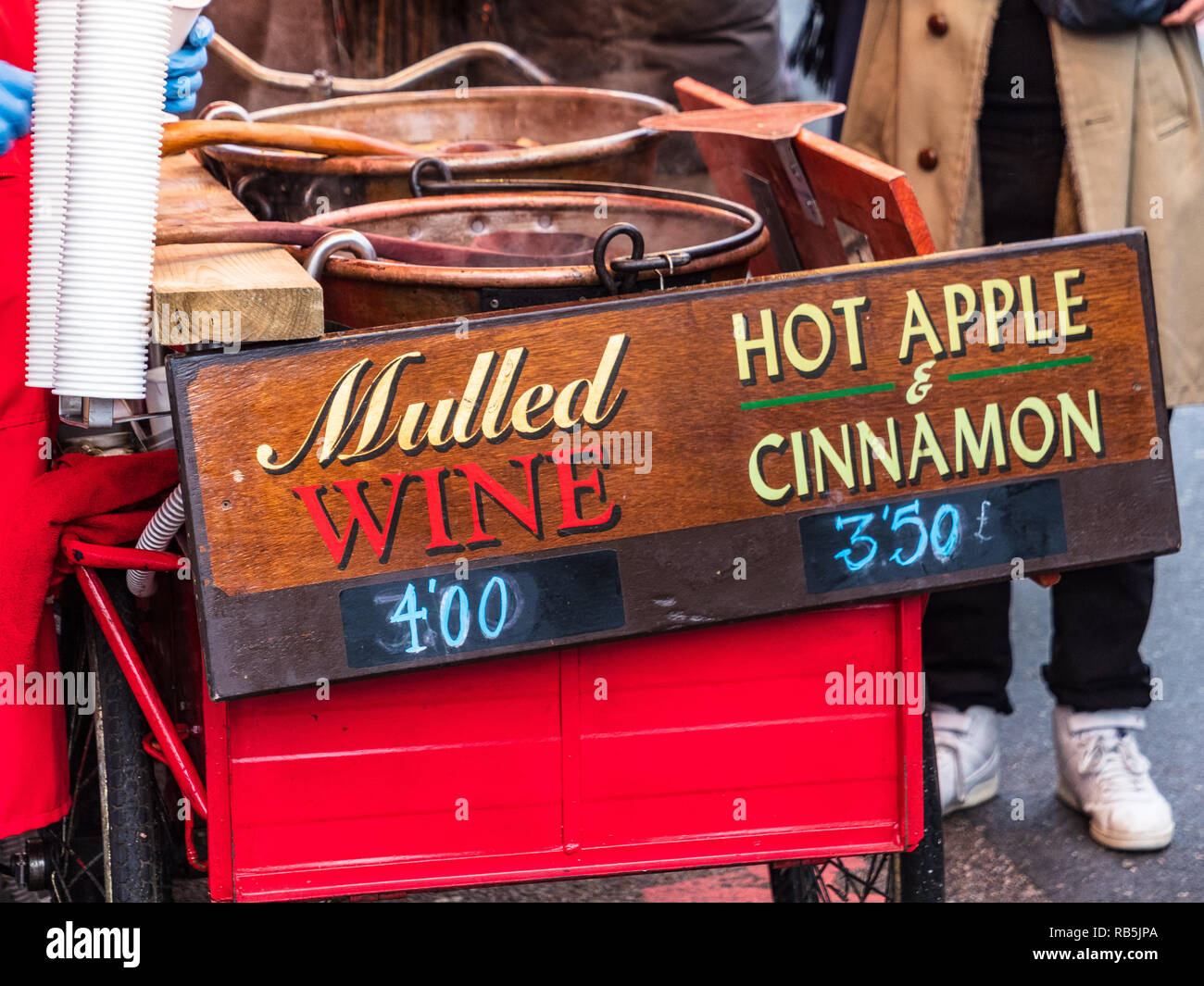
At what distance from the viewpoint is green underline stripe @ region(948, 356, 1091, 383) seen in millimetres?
1608

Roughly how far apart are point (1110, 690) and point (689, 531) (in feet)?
4.76

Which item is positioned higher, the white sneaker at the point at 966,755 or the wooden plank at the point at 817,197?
the wooden plank at the point at 817,197

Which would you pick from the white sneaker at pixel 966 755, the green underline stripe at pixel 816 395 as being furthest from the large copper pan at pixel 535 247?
the white sneaker at pixel 966 755

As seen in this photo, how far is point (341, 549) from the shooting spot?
1.50m

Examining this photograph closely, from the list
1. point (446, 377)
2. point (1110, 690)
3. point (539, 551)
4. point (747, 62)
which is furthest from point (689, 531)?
point (747, 62)

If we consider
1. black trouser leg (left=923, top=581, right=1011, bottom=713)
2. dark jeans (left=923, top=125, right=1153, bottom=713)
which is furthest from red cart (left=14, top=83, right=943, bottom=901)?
black trouser leg (left=923, top=581, right=1011, bottom=713)

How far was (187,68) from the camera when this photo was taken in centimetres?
184

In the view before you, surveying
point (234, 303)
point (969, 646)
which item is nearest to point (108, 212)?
point (234, 303)

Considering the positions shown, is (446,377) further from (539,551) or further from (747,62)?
(747,62)

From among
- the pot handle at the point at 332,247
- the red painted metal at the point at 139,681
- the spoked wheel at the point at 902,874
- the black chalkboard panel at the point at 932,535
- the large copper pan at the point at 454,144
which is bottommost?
the spoked wheel at the point at 902,874

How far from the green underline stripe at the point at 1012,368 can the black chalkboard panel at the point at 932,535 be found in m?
0.13

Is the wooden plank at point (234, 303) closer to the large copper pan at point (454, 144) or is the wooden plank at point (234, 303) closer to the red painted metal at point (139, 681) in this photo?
the red painted metal at point (139, 681)

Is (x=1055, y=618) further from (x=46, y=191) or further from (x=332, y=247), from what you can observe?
(x=46, y=191)

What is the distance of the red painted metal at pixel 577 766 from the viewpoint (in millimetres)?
1651
